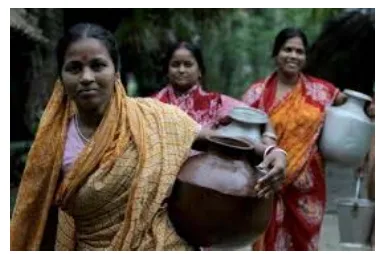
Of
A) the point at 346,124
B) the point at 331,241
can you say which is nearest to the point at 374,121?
the point at 346,124

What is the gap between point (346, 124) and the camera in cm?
632

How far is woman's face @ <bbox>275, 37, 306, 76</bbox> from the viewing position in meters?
6.57

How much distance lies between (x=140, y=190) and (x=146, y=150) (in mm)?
143

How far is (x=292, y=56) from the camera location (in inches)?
259

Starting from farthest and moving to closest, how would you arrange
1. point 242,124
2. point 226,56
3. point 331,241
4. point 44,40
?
1. point 226,56
2. point 44,40
3. point 331,241
4. point 242,124

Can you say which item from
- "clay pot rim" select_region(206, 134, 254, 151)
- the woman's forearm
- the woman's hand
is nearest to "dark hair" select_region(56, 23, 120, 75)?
Result: "clay pot rim" select_region(206, 134, 254, 151)

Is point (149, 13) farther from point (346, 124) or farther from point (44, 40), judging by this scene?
point (346, 124)

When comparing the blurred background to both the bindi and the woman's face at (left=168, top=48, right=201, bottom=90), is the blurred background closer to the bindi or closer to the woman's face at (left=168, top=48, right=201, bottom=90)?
the woman's face at (left=168, top=48, right=201, bottom=90)

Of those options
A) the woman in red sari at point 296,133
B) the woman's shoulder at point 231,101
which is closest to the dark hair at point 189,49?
the woman's shoulder at point 231,101

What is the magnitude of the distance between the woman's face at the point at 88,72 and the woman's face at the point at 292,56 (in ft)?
10.0

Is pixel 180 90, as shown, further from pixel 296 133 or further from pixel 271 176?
pixel 271 176

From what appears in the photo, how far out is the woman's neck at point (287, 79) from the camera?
6.62m

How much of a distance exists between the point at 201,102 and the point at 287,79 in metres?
0.90

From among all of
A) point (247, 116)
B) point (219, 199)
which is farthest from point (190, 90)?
point (219, 199)
